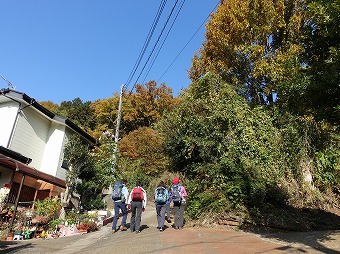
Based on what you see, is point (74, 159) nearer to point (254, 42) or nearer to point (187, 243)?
point (187, 243)

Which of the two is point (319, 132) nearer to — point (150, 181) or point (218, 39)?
point (218, 39)

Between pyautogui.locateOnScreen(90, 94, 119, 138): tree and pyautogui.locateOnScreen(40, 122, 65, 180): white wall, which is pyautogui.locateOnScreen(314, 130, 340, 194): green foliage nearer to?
pyautogui.locateOnScreen(40, 122, 65, 180): white wall

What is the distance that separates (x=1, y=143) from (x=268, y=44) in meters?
14.1

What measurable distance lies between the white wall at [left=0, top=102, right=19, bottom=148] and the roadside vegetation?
4127mm

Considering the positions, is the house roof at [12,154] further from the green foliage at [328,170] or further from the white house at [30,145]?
the green foliage at [328,170]

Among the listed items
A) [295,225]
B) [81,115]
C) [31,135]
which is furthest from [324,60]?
[81,115]

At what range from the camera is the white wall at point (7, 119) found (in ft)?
47.3

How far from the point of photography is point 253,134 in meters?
12.1

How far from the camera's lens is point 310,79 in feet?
21.6

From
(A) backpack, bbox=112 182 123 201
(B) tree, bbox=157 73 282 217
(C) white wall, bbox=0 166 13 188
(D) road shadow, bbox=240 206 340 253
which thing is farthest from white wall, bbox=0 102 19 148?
(D) road shadow, bbox=240 206 340 253

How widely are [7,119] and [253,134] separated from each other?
40.2 feet

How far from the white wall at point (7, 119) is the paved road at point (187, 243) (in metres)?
7.26

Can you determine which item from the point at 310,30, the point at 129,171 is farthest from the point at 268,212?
the point at 129,171

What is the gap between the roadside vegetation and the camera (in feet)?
33.1
